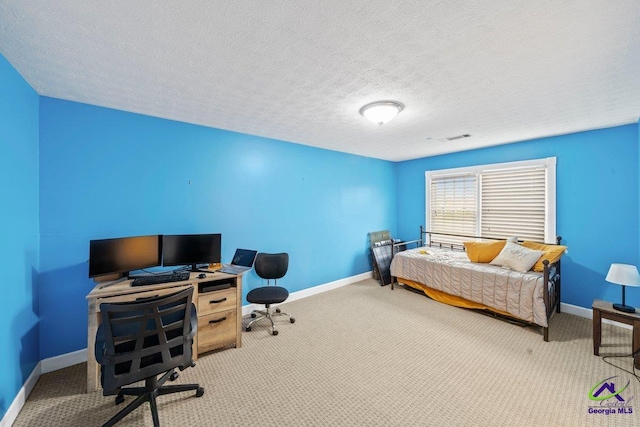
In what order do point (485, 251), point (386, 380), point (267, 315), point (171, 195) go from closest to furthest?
point (386, 380), point (171, 195), point (267, 315), point (485, 251)

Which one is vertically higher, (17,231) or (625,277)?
(17,231)

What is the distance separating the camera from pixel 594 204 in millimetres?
3273

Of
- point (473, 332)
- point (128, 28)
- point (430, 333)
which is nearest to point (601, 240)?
point (473, 332)

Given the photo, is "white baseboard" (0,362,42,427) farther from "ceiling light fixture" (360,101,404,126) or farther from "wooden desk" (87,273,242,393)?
"ceiling light fixture" (360,101,404,126)

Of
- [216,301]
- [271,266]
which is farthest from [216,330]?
[271,266]

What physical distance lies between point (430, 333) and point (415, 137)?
262 cm

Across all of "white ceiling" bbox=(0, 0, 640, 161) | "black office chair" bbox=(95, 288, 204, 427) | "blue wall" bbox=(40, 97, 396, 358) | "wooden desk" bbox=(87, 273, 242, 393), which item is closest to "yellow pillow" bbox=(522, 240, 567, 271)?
"white ceiling" bbox=(0, 0, 640, 161)

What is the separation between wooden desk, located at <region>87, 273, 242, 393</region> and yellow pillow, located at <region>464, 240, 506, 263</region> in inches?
133

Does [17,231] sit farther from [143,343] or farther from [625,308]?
[625,308]

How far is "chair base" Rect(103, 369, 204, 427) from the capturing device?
5.52 ft

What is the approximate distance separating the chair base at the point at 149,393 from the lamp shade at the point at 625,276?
157 inches

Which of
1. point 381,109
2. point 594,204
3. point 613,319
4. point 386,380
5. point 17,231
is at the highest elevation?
point 381,109

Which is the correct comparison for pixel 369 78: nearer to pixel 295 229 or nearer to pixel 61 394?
pixel 295 229

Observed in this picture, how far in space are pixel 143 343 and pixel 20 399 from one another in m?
1.17
